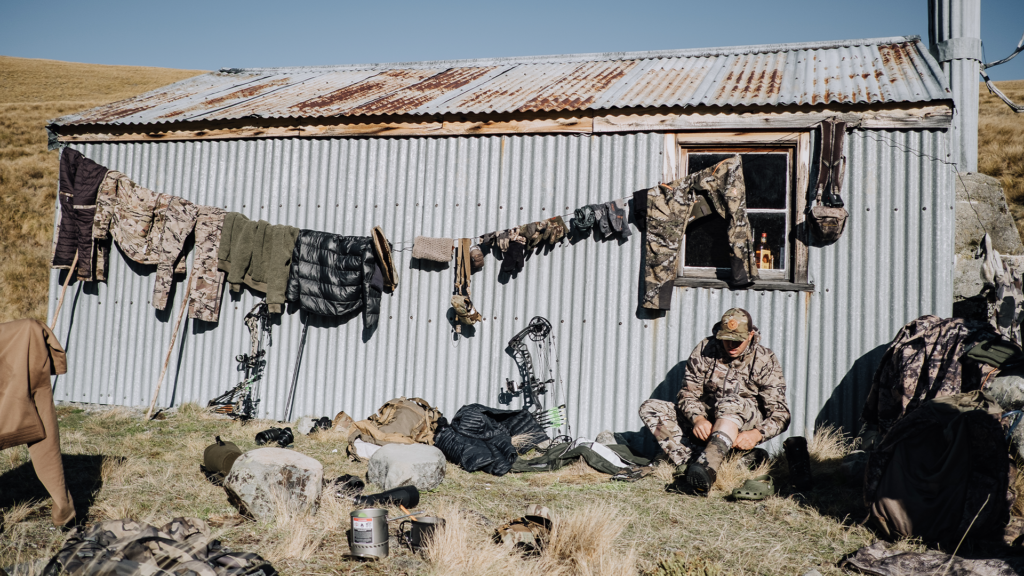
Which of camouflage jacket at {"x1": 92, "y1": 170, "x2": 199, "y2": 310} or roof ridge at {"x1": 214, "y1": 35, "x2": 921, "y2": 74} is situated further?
roof ridge at {"x1": 214, "y1": 35, "x2": 921, "y2": 74}

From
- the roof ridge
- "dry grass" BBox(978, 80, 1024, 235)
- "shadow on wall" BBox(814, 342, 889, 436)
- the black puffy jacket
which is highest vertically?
"dry grass" BBox(978, 80, 1024, 235)

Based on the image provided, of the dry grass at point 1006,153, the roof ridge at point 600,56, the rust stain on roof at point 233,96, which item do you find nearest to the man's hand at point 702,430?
the roof ridge at point 600,56

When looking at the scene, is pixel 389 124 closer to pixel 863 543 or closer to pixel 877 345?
pixel 877 345

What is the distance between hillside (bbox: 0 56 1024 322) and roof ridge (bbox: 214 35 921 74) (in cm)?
868

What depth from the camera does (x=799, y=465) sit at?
5465mm

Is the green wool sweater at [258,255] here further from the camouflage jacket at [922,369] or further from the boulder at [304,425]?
the camouflage jacket at [922,369]

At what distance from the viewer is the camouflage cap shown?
598cm

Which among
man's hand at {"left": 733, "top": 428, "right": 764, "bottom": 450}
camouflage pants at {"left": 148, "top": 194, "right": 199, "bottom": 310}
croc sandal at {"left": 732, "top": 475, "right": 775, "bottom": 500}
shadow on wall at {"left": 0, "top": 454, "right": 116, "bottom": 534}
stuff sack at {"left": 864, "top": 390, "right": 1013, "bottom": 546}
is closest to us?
stuff sack at {"left": 864, "top": 390, "right": 1013, "bottom": 546}

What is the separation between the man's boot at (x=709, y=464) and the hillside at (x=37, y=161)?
13.2m

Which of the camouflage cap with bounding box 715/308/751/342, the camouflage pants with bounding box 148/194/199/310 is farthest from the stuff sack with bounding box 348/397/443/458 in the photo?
the camouflage pants with bounding box 148/194/199/310

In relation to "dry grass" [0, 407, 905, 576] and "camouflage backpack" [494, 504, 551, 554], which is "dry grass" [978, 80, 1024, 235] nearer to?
"dry grass" [0, 407, 905, 576]

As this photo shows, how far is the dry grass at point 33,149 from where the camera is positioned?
16345 mm

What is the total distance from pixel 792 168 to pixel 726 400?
95.3 inches

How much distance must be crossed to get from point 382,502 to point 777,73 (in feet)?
20.4
